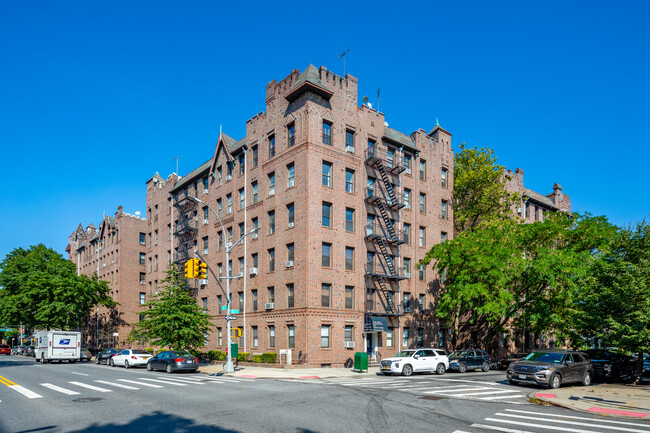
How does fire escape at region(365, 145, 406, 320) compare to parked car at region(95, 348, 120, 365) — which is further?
parked car at region(95, 348, 120, 365)

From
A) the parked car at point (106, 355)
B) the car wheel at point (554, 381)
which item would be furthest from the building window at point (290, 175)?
the car wheel at point (554, 381)

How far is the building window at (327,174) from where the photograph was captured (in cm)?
3794

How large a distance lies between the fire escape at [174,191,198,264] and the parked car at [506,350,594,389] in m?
37.5

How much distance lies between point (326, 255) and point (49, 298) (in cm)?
3920

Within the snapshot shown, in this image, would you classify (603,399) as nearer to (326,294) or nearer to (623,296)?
(623,296)

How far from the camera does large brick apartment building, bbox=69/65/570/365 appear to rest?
3634 centimetres

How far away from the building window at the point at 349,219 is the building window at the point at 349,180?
4.96 feet

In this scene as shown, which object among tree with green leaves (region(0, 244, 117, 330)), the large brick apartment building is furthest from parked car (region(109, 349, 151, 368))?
tree with green leaves (region(0, 244, 117, 330))

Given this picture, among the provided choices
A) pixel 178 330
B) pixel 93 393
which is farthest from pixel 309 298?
pixel 93 393

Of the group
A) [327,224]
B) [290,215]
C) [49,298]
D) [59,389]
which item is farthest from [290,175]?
[49,298]

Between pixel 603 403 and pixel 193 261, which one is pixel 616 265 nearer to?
pixel 603 403

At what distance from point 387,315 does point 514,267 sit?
10.5 m

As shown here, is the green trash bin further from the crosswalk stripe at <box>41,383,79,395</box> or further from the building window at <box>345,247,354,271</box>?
the crosswalk stripe at <box>41,383,79,395</box>

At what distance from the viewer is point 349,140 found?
132 feet
